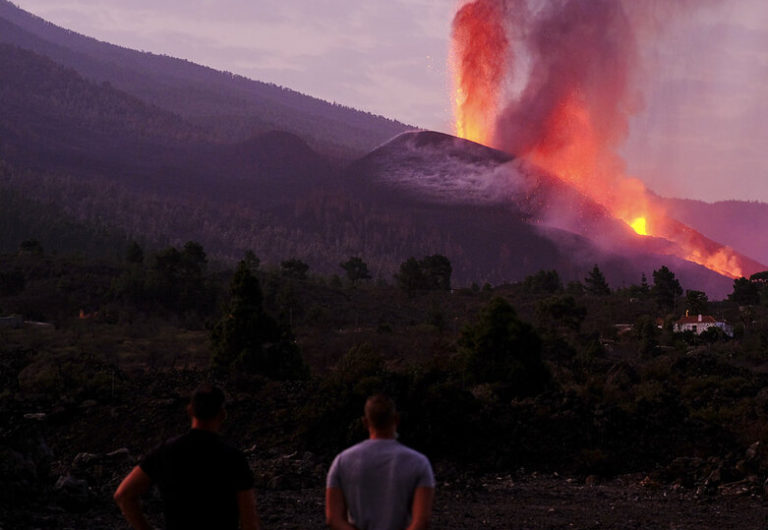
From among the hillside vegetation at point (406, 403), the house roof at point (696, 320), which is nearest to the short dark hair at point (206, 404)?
the hillside vegetation at point (406, 403)

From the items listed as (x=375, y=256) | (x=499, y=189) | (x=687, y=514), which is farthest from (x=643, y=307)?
(x=499, y=189)

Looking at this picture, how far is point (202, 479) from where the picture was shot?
18.1ft

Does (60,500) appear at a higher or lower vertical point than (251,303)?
lower

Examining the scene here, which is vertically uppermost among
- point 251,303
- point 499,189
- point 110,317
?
point 499,189

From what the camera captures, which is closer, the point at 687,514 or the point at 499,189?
the point at 687,514

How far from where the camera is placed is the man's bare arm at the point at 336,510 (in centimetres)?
548

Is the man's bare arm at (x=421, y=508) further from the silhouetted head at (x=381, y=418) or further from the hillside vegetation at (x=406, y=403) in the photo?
the hillside vegetation at (x=406, y=403)

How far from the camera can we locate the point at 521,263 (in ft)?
545

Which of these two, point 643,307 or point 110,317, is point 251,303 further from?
point 643,307

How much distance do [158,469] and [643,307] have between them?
6397cm

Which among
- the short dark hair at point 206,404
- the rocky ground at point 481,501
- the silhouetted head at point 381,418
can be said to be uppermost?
the silhouetted head at point 381,418

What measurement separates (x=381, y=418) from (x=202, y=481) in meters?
1.14

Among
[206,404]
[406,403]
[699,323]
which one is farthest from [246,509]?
[699,323]

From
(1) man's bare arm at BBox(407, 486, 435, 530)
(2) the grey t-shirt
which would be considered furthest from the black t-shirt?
(1) man's bare arm at BBox(407, 486, 435, 530)
